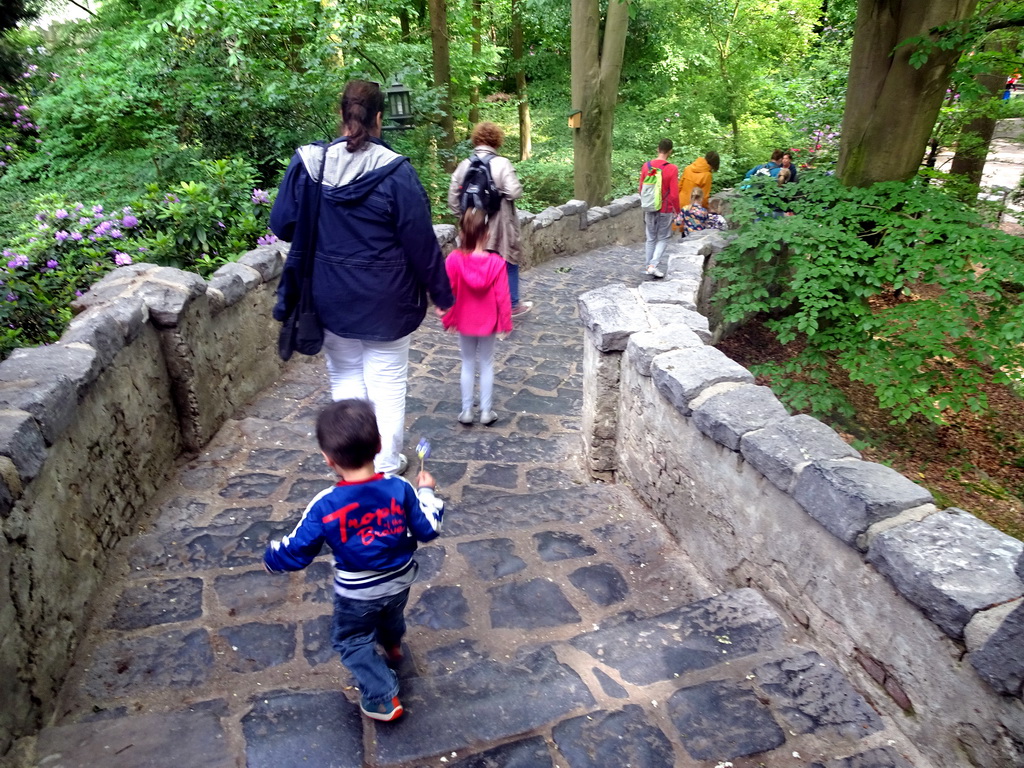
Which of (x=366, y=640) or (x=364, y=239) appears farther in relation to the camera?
(x=364, y=239)

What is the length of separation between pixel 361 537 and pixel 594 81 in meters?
10.7

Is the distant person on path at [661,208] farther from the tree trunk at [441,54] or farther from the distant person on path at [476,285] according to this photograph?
the distant person on path at [476,285]

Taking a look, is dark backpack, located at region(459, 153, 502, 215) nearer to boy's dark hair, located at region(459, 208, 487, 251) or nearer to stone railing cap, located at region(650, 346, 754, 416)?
boy's dark hair, located at region(459, 208, 487, 251)

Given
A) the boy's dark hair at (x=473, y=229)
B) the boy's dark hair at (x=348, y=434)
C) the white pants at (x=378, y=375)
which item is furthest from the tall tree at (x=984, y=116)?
the boy's dark hair at (x=348, y=434)

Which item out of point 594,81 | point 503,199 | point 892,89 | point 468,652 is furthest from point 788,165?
point 468,652

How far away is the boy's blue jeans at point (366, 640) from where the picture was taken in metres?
2.10

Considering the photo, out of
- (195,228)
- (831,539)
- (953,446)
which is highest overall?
(195,228)

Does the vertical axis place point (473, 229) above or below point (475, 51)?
below

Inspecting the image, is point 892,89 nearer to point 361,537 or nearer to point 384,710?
point 361,537

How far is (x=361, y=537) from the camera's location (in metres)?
2.09

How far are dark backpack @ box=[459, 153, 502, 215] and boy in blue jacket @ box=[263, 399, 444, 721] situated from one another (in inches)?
135

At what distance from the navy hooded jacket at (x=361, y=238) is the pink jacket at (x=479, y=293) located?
90cm

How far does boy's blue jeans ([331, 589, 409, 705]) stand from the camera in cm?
210

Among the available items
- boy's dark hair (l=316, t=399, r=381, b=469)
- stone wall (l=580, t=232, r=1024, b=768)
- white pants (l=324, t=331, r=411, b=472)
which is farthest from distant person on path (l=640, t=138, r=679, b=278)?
boy's dark hair (l=316, t=399, r=381, b=469)
